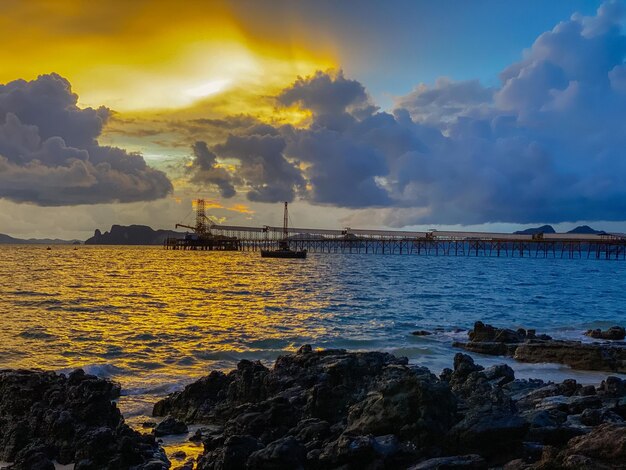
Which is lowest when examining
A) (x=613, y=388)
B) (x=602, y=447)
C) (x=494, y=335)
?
(x=494, y=335)

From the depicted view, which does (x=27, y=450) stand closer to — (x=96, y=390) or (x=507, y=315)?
(x=96, y=390)

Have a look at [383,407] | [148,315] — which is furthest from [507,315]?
[383,407]

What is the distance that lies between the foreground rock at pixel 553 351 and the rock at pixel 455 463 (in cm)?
1618

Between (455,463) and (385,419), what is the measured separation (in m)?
2.33

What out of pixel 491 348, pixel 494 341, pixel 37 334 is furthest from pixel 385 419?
pixel 37 334

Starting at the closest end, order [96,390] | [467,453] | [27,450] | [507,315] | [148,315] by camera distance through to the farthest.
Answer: [467,453] → [27,450] → [96,390] → [148,315] → [507,315]

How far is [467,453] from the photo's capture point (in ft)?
35.6

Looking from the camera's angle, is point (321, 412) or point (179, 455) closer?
point (179, 455)

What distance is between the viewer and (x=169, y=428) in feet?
47.0

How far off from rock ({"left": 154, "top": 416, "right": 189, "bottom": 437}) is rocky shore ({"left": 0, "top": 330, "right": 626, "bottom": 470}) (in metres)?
0.03

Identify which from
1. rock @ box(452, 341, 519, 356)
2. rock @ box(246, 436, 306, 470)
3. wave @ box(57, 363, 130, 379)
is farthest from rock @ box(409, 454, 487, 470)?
rock @ box(452, 341, 519, 356)

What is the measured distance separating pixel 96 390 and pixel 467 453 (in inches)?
334

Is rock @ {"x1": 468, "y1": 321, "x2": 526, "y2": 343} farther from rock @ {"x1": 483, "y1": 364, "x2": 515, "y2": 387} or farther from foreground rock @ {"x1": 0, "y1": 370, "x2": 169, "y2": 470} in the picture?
foreground rock @ {"x1": 0, "y1": 370, "x2": 169, "y2": 470}

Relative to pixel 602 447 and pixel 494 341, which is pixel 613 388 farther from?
pixel 494 341
